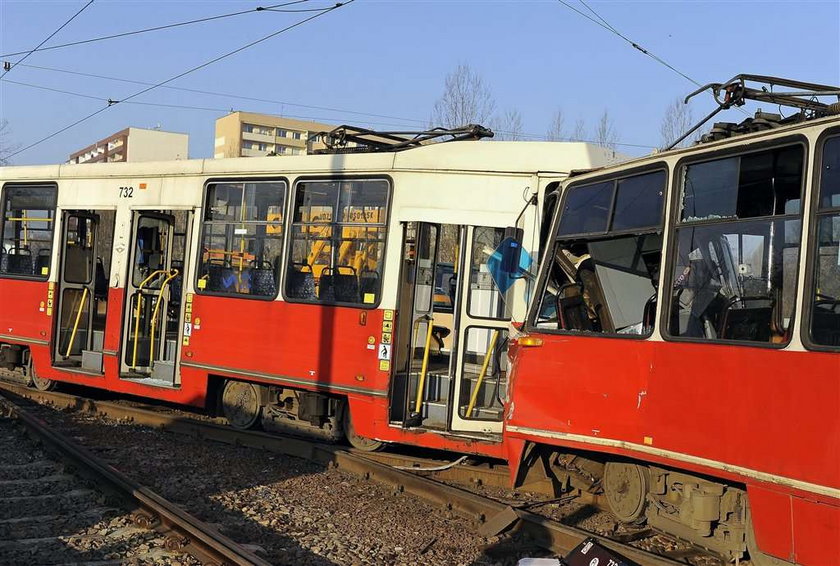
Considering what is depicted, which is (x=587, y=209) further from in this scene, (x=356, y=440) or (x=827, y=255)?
(x=356, y=440)

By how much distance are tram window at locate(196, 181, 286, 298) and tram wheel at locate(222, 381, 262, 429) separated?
1152 mm

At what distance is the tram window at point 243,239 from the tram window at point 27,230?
3.30 meters

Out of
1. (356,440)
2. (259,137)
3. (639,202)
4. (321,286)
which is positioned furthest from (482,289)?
(259,137)

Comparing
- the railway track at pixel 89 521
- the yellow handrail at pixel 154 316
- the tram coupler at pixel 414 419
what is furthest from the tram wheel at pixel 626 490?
the yellow handrail at pixel 154 316

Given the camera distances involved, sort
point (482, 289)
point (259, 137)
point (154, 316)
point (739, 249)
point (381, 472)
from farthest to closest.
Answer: point (259, 137) → point (154, 316) → point (482, 289) → point (381, 472) → point (739, 249)

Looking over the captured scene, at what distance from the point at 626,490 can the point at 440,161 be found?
368 cm

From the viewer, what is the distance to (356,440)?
909 cm

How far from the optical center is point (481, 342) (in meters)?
8.34

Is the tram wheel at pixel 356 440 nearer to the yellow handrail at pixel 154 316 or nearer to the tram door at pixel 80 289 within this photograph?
the yellow handrail at pixel 154 316

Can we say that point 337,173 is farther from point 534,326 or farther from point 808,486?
point 808,486

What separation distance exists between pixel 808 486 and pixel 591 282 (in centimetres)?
241

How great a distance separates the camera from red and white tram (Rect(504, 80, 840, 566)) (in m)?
4.59

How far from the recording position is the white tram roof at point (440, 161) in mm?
7676

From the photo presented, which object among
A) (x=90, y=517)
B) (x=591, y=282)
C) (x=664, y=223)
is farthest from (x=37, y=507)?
(x=664, y=223)
